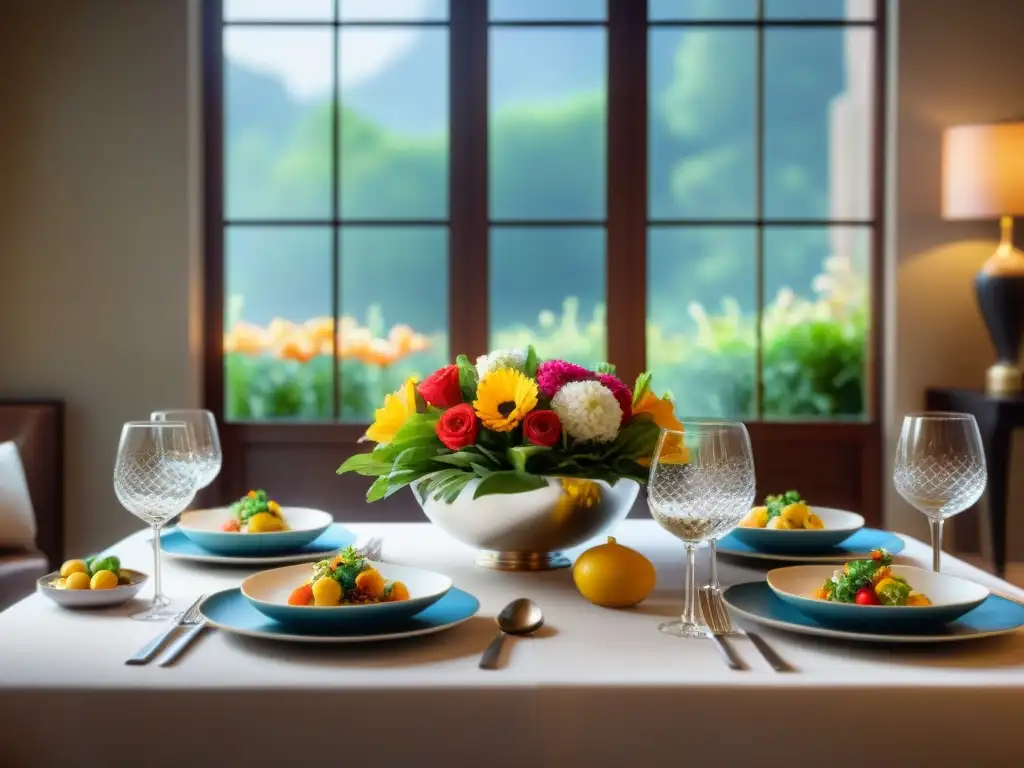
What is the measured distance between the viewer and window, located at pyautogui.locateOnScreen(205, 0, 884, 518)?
12.3ft

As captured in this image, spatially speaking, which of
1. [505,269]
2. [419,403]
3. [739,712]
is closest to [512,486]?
[419,403]

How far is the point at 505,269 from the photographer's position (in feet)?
12.4

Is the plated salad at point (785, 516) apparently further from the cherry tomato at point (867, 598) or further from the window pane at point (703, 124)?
the window pane at point (703, 124)

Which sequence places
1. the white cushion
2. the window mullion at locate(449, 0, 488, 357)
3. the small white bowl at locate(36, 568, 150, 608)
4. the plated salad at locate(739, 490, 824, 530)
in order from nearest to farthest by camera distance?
1. the small white bowl at locate(36, 568, 150, 608)
2. the plated salad at locate(739, 490, 824, 530)
3. the white cushion
4. the window mullion at locate(449, 0, 488, 357)

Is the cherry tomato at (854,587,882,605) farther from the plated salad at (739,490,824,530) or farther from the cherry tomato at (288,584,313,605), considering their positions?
the cherry tomato at (288,584,313,605)

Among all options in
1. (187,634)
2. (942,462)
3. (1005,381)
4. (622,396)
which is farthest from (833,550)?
(1005,381)

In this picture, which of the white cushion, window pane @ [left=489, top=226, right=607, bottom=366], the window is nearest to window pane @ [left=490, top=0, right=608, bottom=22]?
the window

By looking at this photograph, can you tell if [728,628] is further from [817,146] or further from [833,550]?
[817,146]

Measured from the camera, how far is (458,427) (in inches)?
56.4

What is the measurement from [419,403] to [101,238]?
2.51 metres

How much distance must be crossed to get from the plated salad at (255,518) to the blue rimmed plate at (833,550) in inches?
26.4

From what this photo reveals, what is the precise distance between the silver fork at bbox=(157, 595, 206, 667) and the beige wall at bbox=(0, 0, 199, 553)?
2.54 m

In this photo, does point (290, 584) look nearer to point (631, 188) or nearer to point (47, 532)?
point (47, 532)

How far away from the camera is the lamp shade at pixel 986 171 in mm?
3322
